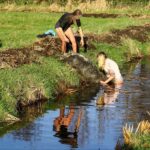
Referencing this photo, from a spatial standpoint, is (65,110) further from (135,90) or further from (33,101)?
(135,90)

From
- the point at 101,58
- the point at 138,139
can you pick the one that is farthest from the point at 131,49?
the point at 138,139

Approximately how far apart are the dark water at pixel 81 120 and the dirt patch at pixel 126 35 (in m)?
8.07

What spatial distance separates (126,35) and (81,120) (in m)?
15.8

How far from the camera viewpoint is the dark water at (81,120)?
1339 cm

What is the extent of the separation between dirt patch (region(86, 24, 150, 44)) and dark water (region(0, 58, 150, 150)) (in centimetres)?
807

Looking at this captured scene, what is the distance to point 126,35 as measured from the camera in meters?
30.9

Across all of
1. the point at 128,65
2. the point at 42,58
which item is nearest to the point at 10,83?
the point at 42,58

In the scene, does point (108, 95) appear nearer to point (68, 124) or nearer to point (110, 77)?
point (110, 77)

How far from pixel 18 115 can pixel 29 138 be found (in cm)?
223

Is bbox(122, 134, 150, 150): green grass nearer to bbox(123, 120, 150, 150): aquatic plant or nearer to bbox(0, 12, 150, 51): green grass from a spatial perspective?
bbox(123, 120, 150, 150): aquatic plant

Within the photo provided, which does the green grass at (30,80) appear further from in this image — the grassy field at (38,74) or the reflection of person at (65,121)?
the reflection of person at (65,121)

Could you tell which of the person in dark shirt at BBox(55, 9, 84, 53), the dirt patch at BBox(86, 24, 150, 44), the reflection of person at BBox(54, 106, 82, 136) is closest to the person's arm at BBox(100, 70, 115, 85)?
the person in dark shirt at BBox(55, 9, 84, 53)

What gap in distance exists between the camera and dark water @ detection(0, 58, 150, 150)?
1339cm

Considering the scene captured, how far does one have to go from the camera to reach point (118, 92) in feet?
65.4
